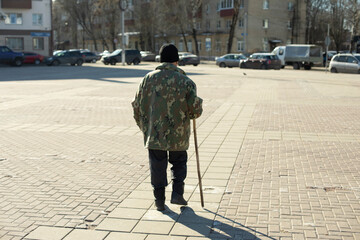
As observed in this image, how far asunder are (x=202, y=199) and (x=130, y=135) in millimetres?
4388

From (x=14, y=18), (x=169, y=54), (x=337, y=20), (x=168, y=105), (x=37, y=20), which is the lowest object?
(x=168, y=105)

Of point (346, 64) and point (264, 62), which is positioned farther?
point (264, 62)

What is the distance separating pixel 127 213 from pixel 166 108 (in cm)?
110

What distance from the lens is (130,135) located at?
918cm

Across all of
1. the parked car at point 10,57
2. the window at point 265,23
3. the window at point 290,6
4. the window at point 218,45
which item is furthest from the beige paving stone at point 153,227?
the window at point 290,6

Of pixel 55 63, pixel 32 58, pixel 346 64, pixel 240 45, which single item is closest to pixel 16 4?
pixel 32 58

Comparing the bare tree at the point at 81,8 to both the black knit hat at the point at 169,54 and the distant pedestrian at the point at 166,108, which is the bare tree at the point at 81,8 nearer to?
the black knit hat at the point at 169,54

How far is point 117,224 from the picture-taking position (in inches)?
177

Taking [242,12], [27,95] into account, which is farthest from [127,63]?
[27,95]

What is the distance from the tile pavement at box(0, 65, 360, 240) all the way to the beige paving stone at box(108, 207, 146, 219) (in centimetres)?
2

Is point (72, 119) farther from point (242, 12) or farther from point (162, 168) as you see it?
point (242, 12)

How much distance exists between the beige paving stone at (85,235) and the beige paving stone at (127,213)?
0.42m

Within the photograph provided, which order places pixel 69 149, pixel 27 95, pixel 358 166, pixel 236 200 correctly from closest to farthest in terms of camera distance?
pixel 236 200
pixel 358 166
pixel 69 149
pixel 27 95

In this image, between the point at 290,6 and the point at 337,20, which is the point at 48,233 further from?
the point at 337,20
